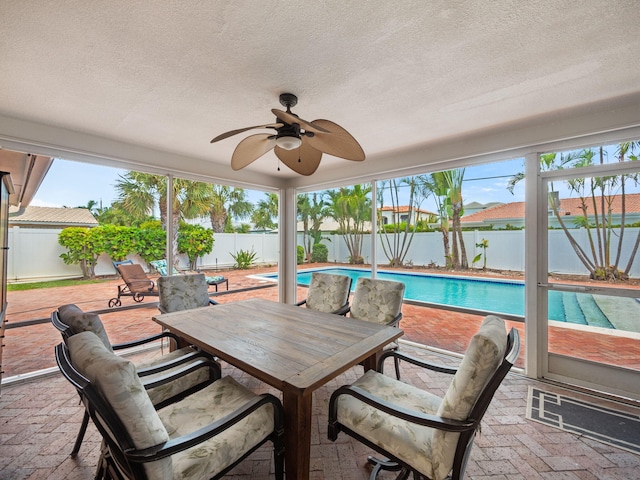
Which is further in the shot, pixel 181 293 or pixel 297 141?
pixel 181 293

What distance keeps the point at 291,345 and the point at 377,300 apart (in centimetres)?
116

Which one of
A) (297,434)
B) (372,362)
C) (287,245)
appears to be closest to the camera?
(297,434)

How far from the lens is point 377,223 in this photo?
3920mm

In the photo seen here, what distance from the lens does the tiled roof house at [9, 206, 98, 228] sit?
386cm

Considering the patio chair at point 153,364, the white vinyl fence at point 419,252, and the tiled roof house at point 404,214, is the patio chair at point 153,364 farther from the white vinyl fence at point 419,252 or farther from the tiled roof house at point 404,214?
the tiled roof house at point 404,214

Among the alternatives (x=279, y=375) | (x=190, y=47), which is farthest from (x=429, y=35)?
(x=279, y=375)

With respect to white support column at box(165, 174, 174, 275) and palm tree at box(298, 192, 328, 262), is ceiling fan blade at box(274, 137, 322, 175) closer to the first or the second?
white support column at box(165, 174, 174, 275)

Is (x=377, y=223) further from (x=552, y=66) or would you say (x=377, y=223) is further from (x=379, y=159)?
(x=552, y=66)

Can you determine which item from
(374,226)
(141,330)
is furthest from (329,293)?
(141,330)

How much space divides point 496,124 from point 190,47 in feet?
9.04

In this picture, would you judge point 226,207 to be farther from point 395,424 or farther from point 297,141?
point 395,424

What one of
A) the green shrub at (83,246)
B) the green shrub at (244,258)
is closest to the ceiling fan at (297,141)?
the green shrub at (83,246)

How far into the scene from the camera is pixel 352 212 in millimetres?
4754

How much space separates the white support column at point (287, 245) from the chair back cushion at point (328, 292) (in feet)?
6.30
